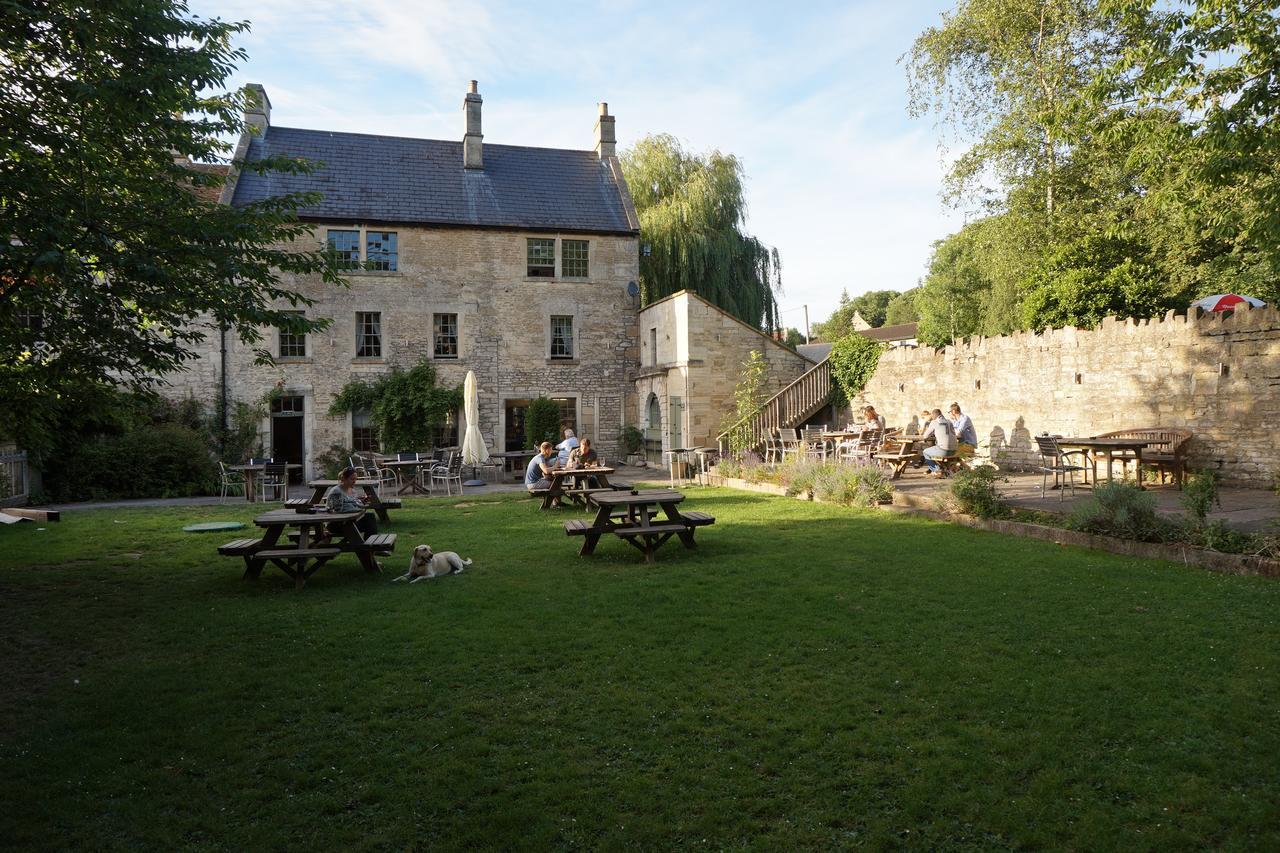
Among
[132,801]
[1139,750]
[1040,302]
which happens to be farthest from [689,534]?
[1040,302]

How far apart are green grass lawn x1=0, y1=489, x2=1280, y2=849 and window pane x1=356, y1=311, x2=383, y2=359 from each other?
15.6 metres

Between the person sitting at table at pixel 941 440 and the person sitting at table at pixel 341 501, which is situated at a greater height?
the person sitting at table at pixel 941 440

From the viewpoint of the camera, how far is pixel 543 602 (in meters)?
7.00

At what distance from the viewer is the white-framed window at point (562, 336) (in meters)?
24.5

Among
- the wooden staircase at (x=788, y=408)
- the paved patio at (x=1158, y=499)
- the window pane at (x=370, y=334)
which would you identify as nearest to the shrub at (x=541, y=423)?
the window pane at (x=370, y=334)

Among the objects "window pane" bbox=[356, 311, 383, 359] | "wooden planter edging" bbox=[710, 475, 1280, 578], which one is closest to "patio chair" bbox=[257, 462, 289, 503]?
"window pane" bbox=[356, 311, 383, 359]

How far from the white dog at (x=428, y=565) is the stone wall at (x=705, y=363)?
42.7ft

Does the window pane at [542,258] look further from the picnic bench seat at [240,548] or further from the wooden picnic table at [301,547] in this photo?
the picnic bench seat at [240,548]

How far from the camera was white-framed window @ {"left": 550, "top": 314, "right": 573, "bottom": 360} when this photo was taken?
24547 mm

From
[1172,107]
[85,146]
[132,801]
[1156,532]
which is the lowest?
[132,801]

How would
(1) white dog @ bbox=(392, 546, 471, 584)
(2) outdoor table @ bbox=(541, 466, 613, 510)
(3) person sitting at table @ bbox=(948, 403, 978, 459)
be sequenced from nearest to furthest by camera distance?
(1) white dog @ bbox=(392, 546, 471, 584) < (2) outdoor table @ bbox=(541, 466, 613, 510) < (3) person sitting at table @ bbox=(948, 403, 978, 459)

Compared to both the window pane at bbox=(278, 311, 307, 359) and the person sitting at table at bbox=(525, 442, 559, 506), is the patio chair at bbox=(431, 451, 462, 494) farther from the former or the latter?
the window pane at bbox=(278, 311, 307, 359)

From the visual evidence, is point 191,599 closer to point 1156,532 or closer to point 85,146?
point 85,146

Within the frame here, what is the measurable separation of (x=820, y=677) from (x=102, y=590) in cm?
699
